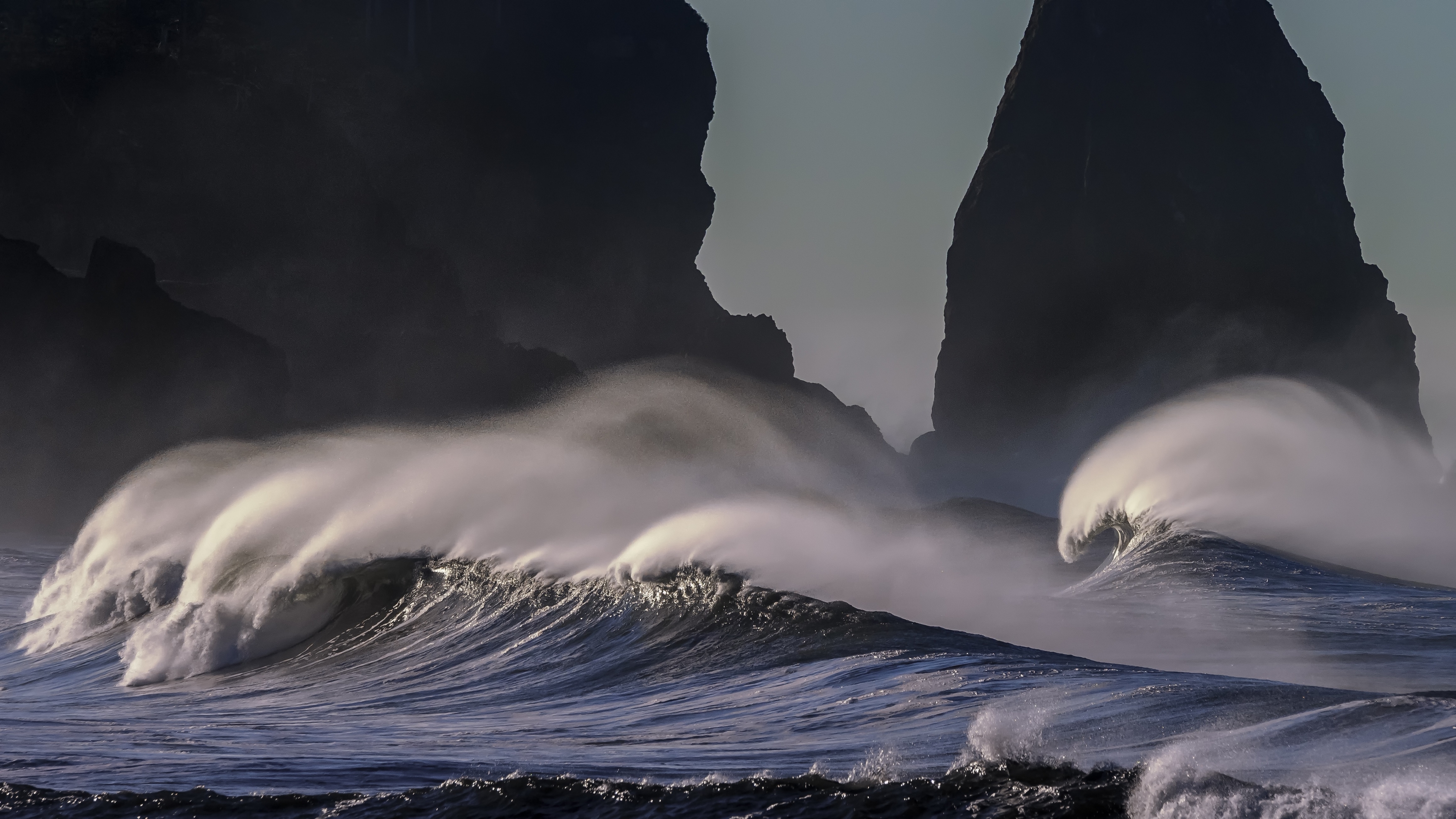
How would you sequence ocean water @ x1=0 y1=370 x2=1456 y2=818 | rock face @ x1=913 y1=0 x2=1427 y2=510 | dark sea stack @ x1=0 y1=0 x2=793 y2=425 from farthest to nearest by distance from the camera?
rock face @ x1=913 y1=0 x2=1427 y2=510 → dark sea stack @ x1=0 y1=0 x2=793 y2=425 → ocean water @ x1=0 y1=370 x2=1456 y2=818

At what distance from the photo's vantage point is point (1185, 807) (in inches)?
223

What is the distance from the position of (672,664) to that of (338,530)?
1019 cm

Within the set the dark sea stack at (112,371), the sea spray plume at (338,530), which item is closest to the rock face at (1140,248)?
the dark sea stack at (112,371)

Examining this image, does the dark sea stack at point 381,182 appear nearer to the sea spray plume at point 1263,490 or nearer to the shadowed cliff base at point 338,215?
the shadowed cliff base at point 338,215

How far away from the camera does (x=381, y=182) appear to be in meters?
97.9

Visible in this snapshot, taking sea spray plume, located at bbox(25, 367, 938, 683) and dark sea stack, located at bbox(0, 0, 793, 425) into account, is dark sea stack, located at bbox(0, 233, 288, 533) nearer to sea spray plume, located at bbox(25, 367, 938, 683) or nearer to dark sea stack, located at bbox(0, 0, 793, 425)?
dark sea stack, located at bbox(0, 0, 793, 425)

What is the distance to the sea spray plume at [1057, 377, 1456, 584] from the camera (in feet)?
73.3

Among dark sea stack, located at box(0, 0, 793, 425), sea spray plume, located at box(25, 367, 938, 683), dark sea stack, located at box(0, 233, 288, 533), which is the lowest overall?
sea spray plume, located at box(25, 367, 938, 683)

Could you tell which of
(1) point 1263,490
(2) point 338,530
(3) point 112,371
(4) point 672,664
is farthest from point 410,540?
(3) point 112,371

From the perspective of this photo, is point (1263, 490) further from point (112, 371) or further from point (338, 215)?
point (338, 215)

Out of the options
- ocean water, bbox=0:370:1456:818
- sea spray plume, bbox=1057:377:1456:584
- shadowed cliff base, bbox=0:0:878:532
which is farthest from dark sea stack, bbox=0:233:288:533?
sea spray plume, bbox=1057:377:1456:584

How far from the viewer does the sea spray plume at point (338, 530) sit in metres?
15.9

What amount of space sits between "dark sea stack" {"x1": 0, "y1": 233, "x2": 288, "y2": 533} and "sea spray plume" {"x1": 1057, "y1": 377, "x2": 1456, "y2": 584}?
171 feet

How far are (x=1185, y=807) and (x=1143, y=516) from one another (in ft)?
62.1
